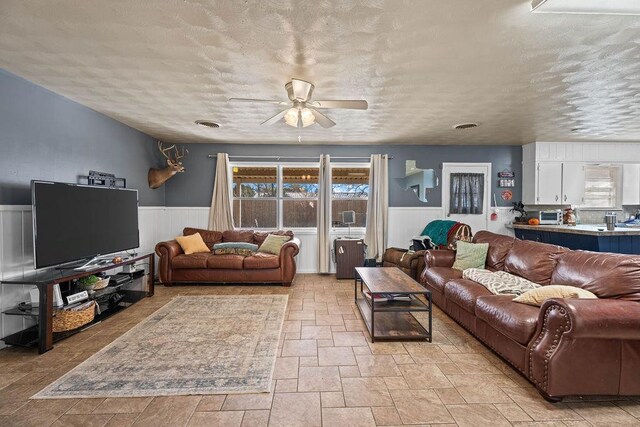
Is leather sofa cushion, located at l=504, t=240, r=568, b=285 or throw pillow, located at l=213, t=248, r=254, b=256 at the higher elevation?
leather sofa cushion, located at l=504, t=240, r=568, b=285

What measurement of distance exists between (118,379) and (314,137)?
4077 millimetres

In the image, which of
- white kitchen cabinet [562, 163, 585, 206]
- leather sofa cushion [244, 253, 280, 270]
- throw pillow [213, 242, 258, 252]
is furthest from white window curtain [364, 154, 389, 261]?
white kitchen cabinet [562, 163, 585, 206]

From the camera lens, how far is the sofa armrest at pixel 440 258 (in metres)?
4.03

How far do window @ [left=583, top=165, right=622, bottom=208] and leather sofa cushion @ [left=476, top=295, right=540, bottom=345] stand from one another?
4604mm

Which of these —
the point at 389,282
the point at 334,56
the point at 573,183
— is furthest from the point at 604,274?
the point at 573,183

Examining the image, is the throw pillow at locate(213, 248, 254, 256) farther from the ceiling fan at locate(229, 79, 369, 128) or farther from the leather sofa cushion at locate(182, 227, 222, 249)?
the ceiling fan at locate(229, 79, 369, 128)

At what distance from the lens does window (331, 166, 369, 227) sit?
5.74 meters

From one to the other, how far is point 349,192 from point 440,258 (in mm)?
2271

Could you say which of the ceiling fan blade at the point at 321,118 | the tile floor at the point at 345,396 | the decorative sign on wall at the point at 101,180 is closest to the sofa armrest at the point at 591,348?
the tile floor at the point at 345,396

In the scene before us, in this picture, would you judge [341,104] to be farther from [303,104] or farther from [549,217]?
[549,217]

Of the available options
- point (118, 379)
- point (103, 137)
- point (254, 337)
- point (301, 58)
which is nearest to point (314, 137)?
point (301, 58)

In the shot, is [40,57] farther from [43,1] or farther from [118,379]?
[118,379]

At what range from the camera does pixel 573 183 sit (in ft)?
17.8

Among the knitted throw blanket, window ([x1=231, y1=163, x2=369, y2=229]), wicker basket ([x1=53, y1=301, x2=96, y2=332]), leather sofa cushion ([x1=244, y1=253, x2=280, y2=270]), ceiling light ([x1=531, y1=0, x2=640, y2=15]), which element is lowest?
wicker basket ([x1=53, y1=301, x2=96, y2=332])
